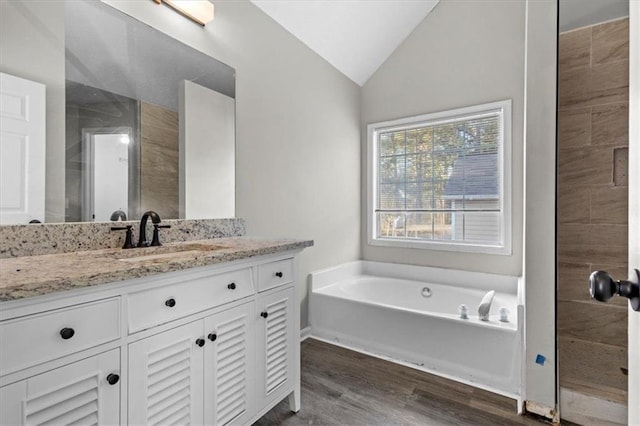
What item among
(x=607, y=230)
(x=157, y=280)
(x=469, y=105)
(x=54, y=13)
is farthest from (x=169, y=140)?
(x=607, y=230)

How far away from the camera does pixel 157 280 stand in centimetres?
111

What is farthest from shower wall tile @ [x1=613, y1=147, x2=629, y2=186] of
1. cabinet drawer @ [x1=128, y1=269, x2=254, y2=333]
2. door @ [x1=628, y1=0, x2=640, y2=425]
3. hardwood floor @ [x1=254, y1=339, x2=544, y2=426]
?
cabinet drawer @ [x1=128, y1=269, x2=254, y2=333]

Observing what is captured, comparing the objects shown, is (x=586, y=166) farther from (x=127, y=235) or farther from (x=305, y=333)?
(x=127, y=235)

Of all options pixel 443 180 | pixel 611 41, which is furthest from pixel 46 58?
pixel 611 41

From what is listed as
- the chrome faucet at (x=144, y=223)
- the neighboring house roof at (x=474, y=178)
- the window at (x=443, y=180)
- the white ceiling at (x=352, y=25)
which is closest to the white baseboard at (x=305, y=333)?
the window at (x=443, y=180)

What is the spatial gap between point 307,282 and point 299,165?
1042mm

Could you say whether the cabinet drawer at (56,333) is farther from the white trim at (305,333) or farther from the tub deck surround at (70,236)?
the white trim at (305,333)

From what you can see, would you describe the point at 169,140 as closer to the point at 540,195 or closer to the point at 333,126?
the point at 333,126

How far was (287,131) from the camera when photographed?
2619 millimetres

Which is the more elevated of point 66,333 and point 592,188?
point 592,188

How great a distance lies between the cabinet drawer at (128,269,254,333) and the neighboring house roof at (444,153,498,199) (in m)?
2.42

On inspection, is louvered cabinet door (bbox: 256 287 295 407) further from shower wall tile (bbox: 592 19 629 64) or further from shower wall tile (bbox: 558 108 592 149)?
shower wall tile (bbox: 592 19 629 64)

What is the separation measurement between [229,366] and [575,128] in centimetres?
268

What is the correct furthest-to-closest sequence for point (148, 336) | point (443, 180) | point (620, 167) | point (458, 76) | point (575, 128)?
1. point (443, 180)
2. point (458, 76)
3. point (575, 128)
4. point (620, 167)
5. point (148, 336)
